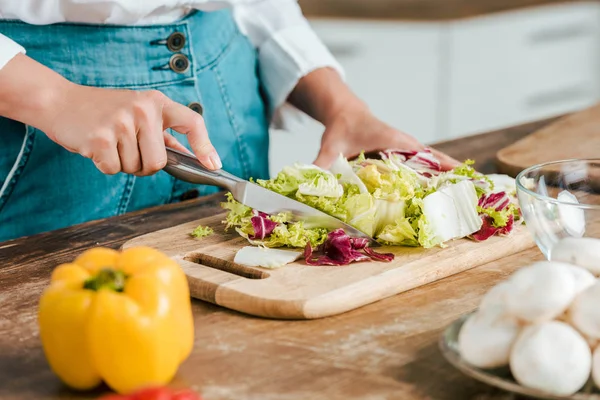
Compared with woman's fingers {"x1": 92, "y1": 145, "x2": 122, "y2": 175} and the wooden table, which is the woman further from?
the wooden table

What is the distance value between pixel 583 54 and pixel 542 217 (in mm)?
3129

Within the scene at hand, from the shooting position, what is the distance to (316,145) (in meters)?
3.31

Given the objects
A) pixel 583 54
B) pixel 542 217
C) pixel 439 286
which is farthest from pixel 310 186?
pixel 583 54

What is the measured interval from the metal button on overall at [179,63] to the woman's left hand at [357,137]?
0.99 ft

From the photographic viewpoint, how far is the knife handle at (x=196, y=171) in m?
1.31

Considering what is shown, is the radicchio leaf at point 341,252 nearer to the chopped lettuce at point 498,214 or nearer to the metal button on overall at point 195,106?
the chopped lettuce at point 498,214

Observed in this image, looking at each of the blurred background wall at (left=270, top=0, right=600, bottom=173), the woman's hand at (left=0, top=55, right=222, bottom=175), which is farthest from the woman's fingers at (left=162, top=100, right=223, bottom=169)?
the blurred background wall at (left=270, top=0, right=600, bottom=173)

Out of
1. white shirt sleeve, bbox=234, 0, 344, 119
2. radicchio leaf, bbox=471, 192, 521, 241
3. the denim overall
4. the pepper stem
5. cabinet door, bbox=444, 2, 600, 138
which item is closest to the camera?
the pepper stem

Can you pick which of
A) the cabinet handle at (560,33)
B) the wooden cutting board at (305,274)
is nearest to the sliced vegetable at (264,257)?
the wooden cutting board at (305,274)

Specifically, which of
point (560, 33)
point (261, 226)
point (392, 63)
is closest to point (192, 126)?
point (261, 226)

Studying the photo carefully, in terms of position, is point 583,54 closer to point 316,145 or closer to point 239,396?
point 316,145

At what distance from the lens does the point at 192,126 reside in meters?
1.28

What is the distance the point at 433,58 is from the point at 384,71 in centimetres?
19

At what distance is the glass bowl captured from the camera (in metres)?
1.02
